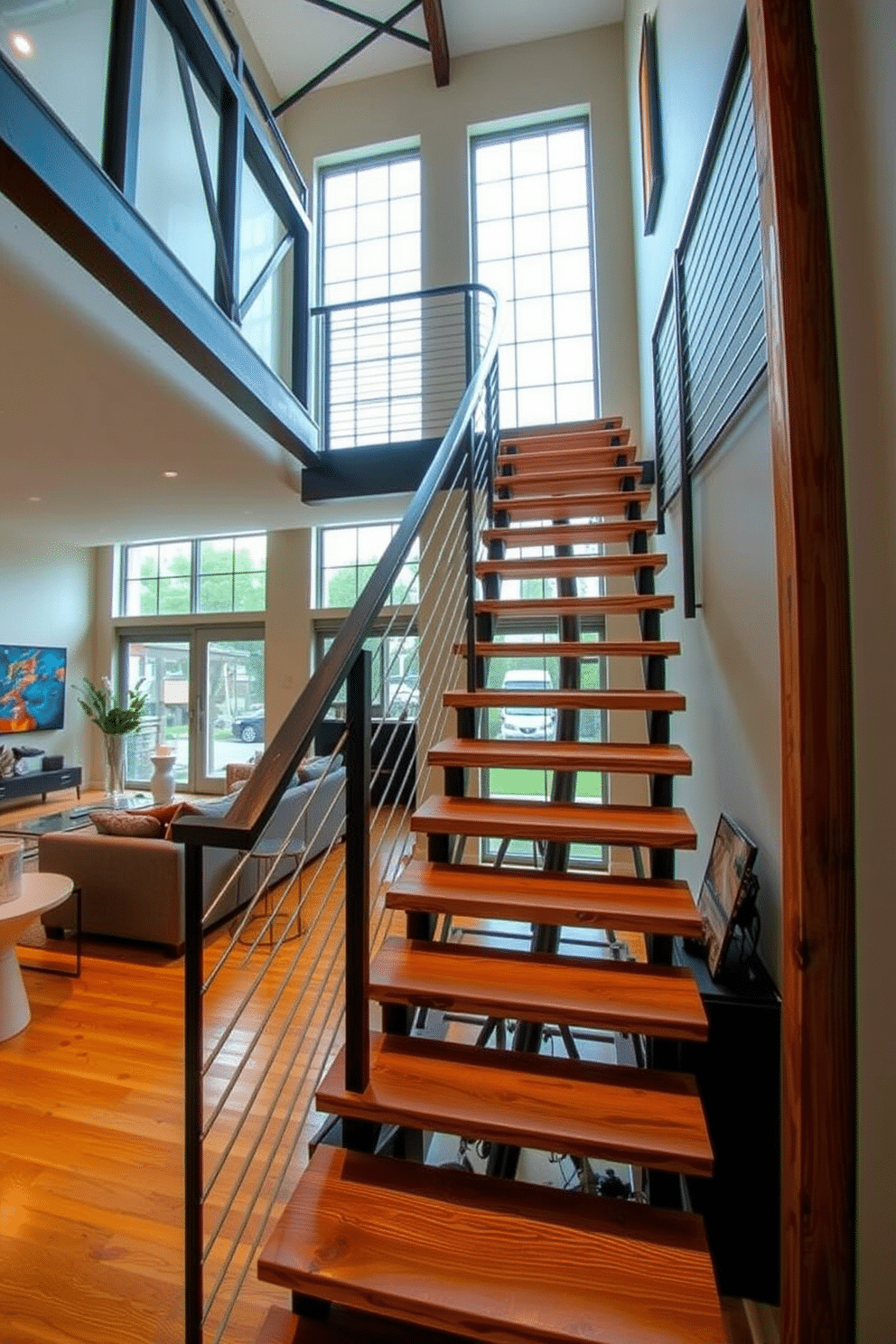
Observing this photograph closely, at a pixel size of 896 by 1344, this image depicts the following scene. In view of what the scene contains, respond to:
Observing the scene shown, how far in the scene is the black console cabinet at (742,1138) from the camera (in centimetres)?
135

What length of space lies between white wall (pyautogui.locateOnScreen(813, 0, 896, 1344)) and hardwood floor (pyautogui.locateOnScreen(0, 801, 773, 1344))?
89 centimetres

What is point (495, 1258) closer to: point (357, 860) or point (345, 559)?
point (357, 860)

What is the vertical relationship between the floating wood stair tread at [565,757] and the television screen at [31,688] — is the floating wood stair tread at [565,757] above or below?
below

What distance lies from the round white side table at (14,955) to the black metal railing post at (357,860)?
1947 millimetres

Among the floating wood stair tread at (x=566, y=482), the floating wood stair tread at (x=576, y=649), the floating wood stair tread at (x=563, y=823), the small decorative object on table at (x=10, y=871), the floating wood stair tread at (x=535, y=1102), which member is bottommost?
the floating wood stair tread at (x=535, y=1102)

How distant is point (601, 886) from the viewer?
162 cm

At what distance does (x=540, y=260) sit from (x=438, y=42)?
2.13m

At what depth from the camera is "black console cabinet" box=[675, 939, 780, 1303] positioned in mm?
1354

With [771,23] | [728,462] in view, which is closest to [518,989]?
[728,462]

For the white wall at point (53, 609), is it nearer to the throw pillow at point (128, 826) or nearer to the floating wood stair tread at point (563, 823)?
the throw pillow at point (128, 826)

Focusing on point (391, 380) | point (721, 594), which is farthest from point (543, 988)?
point (391, 380)

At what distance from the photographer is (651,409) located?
3744 mm

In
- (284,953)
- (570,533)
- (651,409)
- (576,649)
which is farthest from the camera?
(651,409)

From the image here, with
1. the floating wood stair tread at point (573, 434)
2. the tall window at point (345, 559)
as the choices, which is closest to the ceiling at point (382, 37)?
the floating wood stair tread at point (573, 434)
